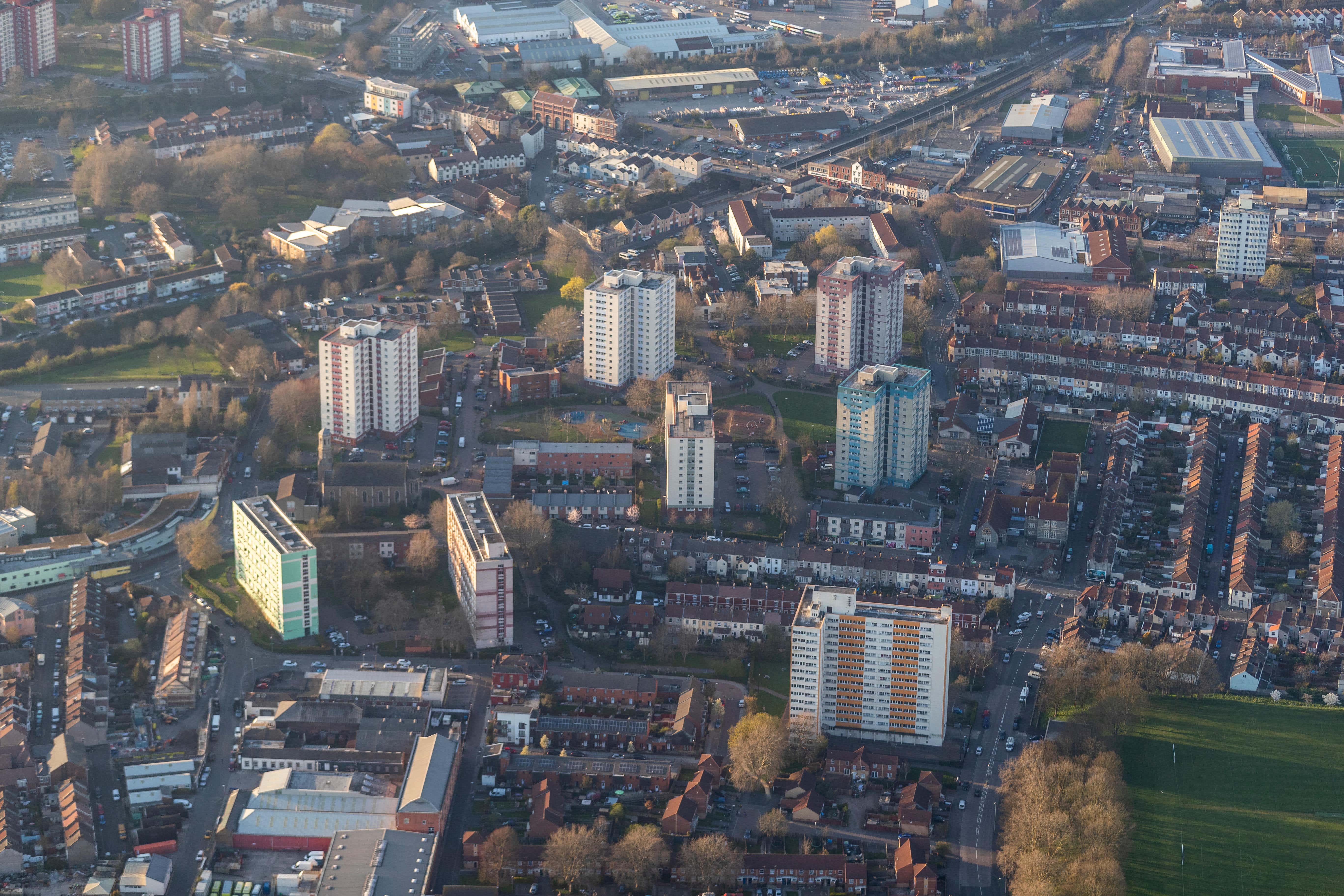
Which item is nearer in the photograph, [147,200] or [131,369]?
[131,369]

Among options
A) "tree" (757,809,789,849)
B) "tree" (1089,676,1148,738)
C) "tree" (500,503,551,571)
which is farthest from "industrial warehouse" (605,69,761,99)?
"tree" (757,809,789,849)

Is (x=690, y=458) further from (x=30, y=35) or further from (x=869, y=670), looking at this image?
(x=30, y=35)

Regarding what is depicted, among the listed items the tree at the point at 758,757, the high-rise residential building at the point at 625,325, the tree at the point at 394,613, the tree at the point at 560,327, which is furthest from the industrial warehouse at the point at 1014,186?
the tree at the point at 758,757

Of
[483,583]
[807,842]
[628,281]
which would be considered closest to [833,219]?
[628,281]

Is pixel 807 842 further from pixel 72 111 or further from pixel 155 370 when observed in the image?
pixel 72 111

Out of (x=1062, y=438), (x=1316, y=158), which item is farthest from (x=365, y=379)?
(x=1316, y=158)

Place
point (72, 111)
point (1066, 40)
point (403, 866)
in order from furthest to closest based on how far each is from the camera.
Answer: point (1066, 40) → point (72, 111) → point (403, 866)

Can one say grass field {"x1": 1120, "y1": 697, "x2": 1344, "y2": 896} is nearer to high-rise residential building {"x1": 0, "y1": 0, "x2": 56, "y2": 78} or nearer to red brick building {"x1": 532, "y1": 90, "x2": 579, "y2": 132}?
red brick building {"x1": 532, "y1": 90, "x2": 579, "y2": 132}
